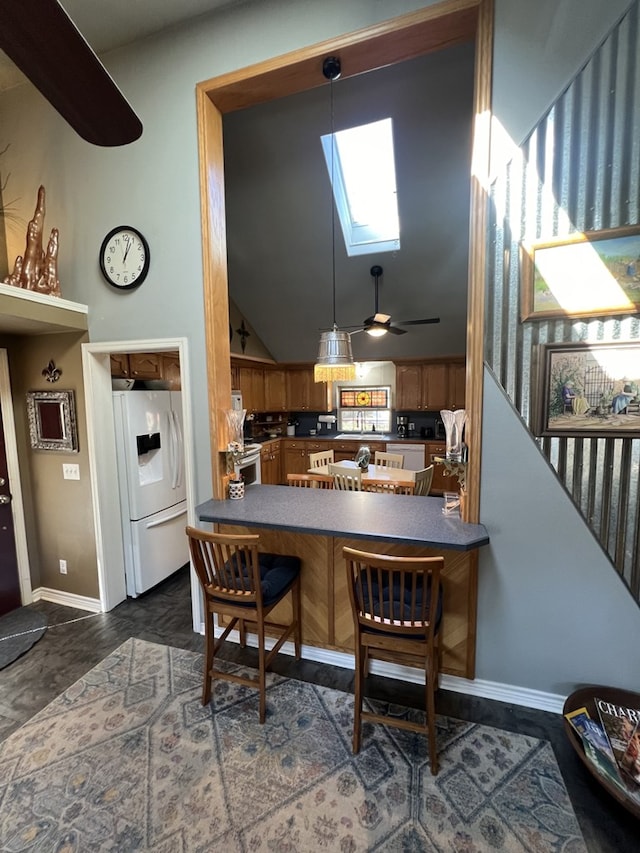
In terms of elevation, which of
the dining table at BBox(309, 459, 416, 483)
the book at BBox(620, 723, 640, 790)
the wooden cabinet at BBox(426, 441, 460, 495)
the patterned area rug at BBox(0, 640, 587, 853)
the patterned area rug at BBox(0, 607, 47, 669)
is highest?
the dining table at BBox(309, 459, 416, 483)

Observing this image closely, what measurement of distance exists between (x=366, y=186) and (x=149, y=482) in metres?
3.84

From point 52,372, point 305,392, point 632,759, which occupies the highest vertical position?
point 52,372

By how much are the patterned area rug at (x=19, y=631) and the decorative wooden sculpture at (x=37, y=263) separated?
2.42 m

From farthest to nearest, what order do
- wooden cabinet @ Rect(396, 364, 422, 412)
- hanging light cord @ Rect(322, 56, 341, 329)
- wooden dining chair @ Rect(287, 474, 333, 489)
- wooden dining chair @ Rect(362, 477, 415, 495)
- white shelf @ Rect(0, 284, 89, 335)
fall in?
wooden cabinet @ Rect(396, 364, 422, 412) → wooden dining chair @ Rect(287, 474, 333, 489) → wooden dining chair @ Rect(362, 477, 415, 495) → white shelf @ Rect(0, 284, 89, 335) → hanging light cord @ Rect(322, 56, 341, 329)

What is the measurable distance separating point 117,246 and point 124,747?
296 centimetres

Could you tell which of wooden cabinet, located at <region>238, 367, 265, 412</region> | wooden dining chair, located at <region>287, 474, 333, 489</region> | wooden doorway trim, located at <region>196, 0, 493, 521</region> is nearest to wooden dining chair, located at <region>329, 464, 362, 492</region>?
wooden dining chair, located at <region>287, 474, 333, 489</region>

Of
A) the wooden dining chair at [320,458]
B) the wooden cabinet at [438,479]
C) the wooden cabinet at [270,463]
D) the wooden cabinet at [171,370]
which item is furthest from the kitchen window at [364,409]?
the wooden cabinet at [171,370]

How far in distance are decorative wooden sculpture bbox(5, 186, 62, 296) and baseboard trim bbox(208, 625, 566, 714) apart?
295cm

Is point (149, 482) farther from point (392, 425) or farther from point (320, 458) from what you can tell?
point (392, 425)

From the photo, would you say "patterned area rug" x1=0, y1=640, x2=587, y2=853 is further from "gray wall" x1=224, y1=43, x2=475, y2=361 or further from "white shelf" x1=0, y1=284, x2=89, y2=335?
"gray wall" x1=224, y1=43, x2=475, y2=361

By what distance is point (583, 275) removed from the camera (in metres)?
1.73

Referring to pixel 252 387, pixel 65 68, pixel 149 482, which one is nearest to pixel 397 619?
pixel 65 68

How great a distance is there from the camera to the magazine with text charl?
1.51 metres

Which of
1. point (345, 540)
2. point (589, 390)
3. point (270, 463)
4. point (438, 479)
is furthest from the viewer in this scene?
point (270, 463)
